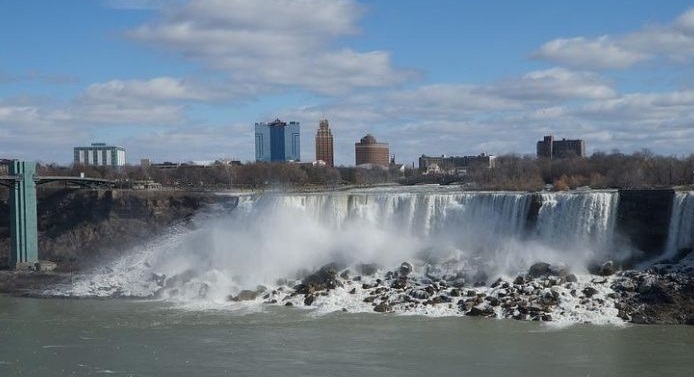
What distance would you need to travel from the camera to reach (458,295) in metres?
28.4

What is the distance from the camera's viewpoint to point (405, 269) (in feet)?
105

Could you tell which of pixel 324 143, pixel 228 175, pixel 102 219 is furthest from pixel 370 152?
pixel 102 219

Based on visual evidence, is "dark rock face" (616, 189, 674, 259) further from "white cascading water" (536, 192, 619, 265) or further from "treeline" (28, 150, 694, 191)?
"treeline" (28, 150, 694, 191)

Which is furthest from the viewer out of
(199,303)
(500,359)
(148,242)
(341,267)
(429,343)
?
(148,242)

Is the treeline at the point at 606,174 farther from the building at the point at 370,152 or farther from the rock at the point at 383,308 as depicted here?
the building at the point at 370,152

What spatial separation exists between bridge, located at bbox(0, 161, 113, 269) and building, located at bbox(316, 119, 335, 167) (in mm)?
135901

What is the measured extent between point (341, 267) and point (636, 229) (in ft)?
40.1

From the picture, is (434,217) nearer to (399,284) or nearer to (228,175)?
(399,284)

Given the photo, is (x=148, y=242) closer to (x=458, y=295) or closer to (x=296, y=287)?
(x=296, y=287)

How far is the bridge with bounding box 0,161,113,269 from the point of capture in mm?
39906

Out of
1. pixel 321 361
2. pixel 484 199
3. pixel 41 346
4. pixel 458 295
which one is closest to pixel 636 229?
pixel 484 199

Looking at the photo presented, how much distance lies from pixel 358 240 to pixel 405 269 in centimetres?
482

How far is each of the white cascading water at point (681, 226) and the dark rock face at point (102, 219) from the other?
22.5 m

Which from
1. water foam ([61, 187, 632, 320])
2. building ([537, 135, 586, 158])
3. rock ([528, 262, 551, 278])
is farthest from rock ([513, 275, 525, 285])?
building ([537, 135, 586, 158])
